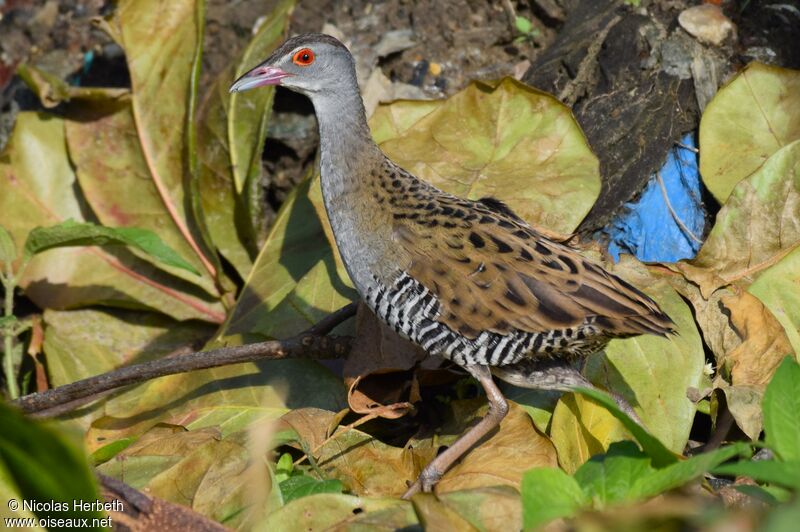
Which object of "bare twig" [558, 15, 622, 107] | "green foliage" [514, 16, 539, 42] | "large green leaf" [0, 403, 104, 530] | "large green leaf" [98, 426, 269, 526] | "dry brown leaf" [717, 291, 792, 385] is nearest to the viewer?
"large green leaf" [0, 403, 104, 530]

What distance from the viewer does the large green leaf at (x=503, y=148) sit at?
156 inches

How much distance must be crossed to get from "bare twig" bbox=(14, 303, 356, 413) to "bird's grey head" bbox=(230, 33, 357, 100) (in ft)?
2.87

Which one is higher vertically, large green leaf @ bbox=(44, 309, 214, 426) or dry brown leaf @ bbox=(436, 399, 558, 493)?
dry brown leaf @ bbox=(436, 399, 558, 493)

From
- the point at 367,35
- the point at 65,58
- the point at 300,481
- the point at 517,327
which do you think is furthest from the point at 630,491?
the point at 65,58

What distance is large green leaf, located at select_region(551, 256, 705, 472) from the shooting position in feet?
10.7

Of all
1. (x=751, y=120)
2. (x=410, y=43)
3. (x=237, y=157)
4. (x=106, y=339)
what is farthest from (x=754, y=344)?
(x=106, y=339)

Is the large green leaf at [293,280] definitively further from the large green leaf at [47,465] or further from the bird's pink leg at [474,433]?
the large green leaf at [47,465]

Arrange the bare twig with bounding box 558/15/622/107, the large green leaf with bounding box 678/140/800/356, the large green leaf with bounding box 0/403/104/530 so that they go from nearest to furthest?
1. the large green leaf with bounding box 0/403/104/530
2. the large green leaf with bounding box 678/140/800/356
3. the bare twig with bounding box 558/15/622/107

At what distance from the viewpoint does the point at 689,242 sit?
4.11 m

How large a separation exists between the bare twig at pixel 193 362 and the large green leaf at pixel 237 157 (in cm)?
98

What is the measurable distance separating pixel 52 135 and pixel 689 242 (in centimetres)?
285

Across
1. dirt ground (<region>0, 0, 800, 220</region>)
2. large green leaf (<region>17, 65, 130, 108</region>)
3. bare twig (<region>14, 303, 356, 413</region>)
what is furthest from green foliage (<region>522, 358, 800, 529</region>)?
large green leaf (<region>17, 65, 130, 108</region>)

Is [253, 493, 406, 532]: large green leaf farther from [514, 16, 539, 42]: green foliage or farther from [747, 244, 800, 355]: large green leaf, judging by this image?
[514, 16, 539, 42]: green foliage

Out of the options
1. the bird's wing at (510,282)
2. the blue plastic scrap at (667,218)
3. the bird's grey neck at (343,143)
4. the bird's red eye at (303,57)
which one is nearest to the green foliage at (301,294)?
the blue plastic scrap at (667,218)
